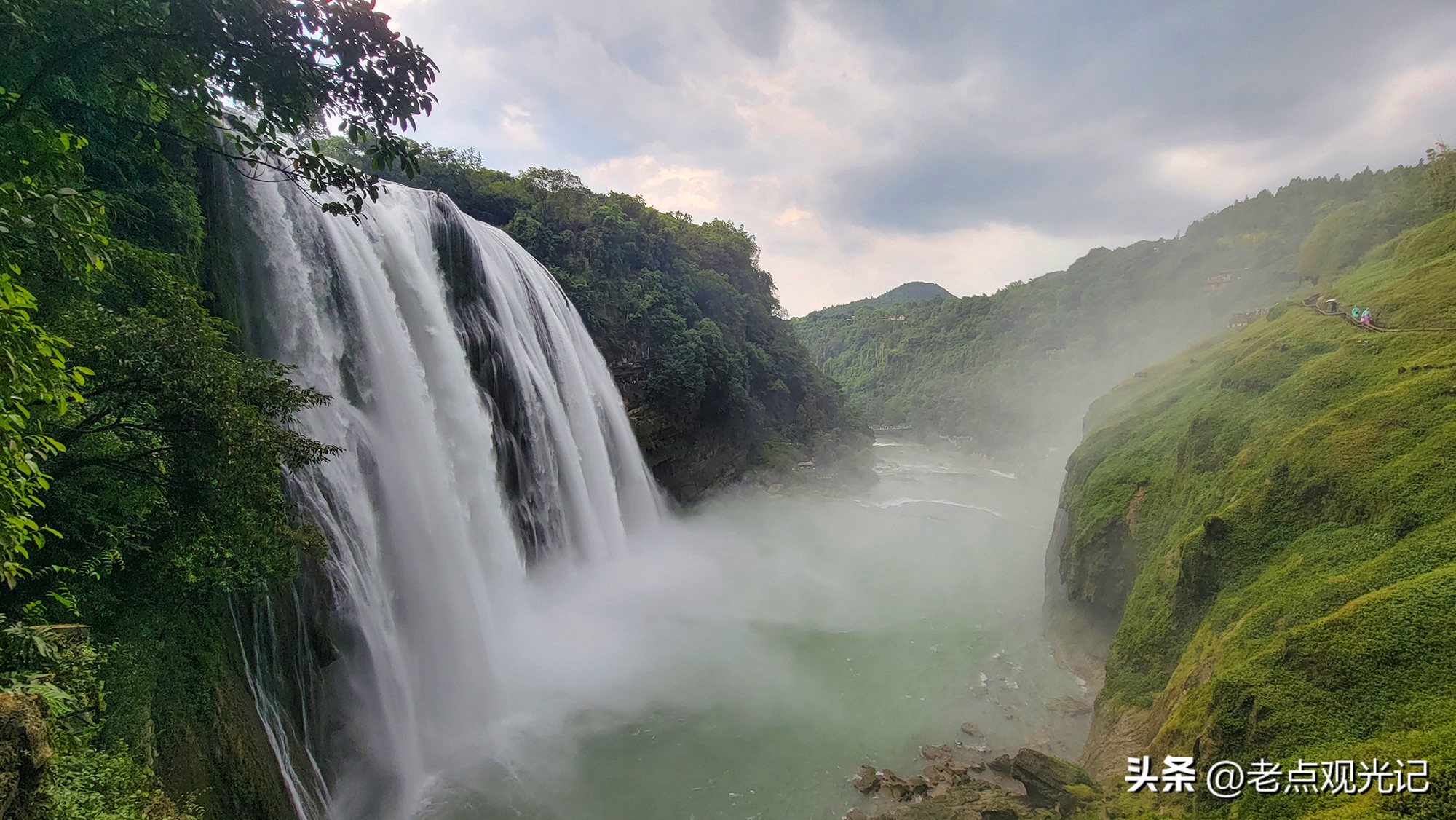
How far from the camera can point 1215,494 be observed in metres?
11.2

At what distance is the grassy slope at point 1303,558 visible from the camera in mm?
5547

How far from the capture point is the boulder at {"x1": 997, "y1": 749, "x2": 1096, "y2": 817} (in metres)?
8.58

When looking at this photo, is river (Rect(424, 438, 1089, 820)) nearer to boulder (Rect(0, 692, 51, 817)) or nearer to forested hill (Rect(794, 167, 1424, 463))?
boulder (Rect(0, 692, 51, 817))

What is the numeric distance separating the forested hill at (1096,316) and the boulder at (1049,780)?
3237 cm

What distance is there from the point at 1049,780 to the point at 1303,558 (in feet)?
15.4

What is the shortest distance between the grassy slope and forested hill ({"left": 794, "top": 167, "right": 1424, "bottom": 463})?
2303 cm

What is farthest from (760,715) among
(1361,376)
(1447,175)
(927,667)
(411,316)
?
(1447,175)

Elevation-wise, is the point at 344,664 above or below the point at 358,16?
below

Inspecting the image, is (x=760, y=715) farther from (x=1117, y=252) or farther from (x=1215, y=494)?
(x=1117, y=252)

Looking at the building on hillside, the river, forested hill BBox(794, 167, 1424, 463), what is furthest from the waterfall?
the building on hillside

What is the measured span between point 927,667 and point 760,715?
15.3ft

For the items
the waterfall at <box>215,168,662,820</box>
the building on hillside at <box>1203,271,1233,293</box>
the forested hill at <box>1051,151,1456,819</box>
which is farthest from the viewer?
the building on hillside at <box>1203,271,1233,293</box>

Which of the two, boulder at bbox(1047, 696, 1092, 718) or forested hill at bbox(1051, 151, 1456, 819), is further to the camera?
boulder at bbox(1047, 696, 1092, 718)

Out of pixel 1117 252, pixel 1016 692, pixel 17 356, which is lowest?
pixel 1016 692
